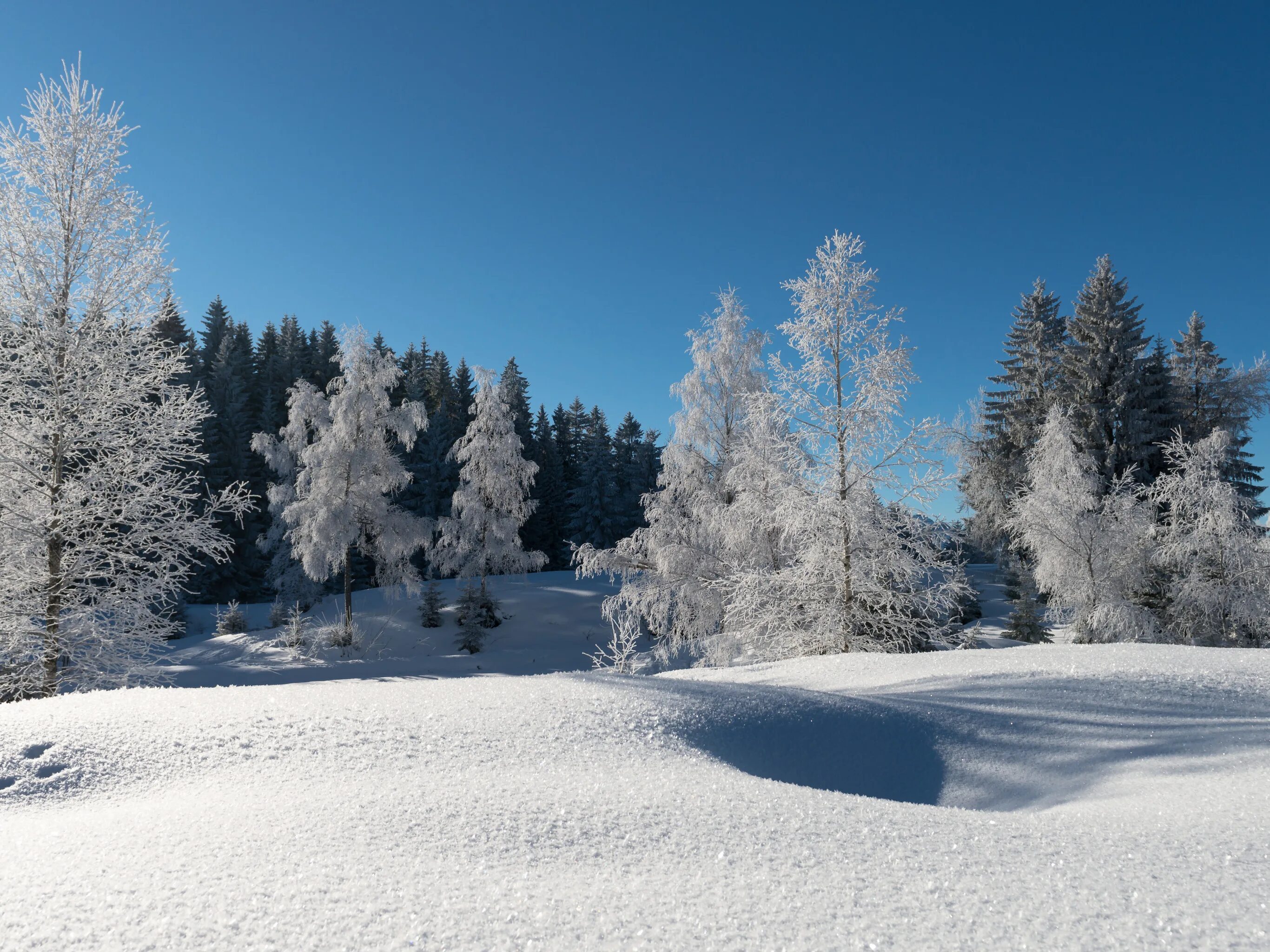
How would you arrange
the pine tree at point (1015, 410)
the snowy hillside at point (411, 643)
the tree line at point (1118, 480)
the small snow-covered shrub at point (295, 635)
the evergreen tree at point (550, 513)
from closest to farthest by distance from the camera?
the tree line at point (1118, 480), the snowy hillside at point (411, 643), the small snow-covered shrub at point (295, 635), the pine tree at point (1015, 410), the evergreen tree at point (550, 513)

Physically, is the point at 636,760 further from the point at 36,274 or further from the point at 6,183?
the point at 6,183

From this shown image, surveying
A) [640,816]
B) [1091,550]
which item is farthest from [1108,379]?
[640,816]

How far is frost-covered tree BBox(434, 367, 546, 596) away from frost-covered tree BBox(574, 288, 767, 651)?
302 inches

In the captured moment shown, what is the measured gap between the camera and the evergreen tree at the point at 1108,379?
911 inches

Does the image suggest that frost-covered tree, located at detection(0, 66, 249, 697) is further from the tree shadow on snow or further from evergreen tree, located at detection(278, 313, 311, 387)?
evergreen tree, located at detection(278, 313, 311, 387)

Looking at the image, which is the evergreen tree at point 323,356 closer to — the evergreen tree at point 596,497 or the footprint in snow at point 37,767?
the evergreen tree at point 596,497

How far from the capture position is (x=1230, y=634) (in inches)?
553

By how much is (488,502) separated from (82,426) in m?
14.4

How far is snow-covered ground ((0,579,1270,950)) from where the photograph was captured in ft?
5.59

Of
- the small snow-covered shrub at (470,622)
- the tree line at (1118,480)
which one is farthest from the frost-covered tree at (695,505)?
the small snow-covered shrub at (470,622)

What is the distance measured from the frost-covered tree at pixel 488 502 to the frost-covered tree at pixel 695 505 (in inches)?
302

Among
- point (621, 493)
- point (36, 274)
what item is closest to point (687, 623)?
point (36, 274)

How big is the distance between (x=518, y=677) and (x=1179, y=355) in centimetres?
3212

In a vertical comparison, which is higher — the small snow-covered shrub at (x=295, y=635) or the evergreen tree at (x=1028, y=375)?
the evergreen tree at (x=1028, y=375)
